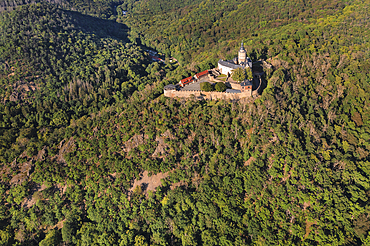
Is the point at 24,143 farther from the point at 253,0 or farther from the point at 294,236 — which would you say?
the point at 253,0

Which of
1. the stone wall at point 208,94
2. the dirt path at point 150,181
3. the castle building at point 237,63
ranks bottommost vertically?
the dirt path at point 150,181

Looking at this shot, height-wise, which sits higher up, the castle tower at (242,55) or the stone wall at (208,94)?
the castle tower at (242,55)

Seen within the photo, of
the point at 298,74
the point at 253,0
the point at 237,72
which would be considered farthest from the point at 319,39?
the point at 253,0

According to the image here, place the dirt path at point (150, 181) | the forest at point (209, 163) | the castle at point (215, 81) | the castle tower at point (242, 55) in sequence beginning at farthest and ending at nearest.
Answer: the castle tower at point (242, 55) → the castle at point (215, 81) → the dirt path at point (150, 181) → the forest at point (209, 163)

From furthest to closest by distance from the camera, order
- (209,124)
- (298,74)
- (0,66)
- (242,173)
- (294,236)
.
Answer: (0,66) → (298,74) → (209,124) → (242,173) → (294,236)

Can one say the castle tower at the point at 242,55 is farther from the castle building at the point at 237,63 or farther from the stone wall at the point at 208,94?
the stone wall at the point at 208,94

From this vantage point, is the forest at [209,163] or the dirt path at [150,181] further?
the dirt path at [150,181]

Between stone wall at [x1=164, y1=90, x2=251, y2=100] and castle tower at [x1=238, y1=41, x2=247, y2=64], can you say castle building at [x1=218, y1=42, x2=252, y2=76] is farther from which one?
stone wall at [x1=164, y1=90, x2=251, y2=100]

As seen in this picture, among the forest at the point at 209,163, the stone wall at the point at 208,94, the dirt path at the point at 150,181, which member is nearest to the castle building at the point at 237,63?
the forest at the point at 209,163
